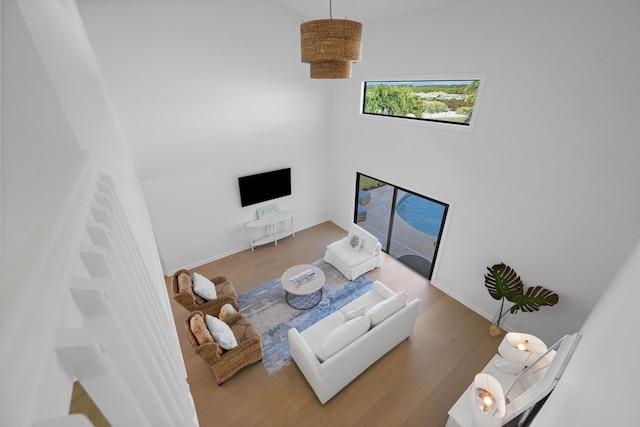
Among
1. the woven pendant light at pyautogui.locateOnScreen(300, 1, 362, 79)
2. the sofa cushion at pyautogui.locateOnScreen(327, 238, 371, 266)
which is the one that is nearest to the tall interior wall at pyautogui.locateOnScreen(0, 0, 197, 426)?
the woven pendant light at pyautogui.locateOnScreen(300, 1, 362, 79)

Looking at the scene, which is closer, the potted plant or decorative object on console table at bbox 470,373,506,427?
decorative object on console table at bbox 470,373,506,427

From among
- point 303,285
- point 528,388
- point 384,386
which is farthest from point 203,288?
point 528,388

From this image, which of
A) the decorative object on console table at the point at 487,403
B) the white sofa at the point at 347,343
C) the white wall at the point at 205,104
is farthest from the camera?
the white wall at the point at 205,104

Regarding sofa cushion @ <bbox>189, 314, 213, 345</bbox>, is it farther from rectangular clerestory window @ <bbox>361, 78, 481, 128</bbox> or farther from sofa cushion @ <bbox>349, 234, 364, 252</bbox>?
rectangular clerestory window @ <bbox>361, 78, 481, 128</bbox>

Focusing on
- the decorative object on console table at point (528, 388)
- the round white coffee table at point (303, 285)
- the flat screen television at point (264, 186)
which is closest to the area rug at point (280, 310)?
the round white coffee table at point (303, 285)

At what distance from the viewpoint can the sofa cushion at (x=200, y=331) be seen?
3.18 m

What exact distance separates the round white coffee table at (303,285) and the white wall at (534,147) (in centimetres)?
219

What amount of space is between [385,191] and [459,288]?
4402 millimetres

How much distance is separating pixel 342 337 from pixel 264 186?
139 inches

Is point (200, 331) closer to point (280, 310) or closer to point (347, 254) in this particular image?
point (280, 310)

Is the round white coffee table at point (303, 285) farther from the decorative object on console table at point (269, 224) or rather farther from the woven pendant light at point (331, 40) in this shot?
the woven pendant light at point (331, 40)

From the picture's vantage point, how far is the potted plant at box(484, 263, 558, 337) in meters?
3.45

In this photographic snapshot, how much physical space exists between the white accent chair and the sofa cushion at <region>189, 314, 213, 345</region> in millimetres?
2599

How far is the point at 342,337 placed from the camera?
318 centimetres
